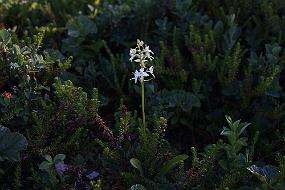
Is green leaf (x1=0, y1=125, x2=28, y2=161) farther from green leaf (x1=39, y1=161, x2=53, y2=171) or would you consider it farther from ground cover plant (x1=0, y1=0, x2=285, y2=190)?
green leaf (x1=39, y1=161, x2=53, y2=171)

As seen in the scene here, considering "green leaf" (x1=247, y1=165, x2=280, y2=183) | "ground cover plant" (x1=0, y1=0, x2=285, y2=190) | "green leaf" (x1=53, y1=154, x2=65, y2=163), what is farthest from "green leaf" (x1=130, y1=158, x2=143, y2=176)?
"green leaf" (x1=247, y1=165, x2=280, y2=183)

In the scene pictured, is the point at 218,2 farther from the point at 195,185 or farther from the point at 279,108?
the point at 195,185

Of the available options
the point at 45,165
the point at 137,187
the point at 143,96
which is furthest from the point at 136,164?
the point at 45,165

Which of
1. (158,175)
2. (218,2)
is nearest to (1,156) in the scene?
(158,175)

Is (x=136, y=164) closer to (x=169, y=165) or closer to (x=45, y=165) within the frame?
(x=169, y=165)

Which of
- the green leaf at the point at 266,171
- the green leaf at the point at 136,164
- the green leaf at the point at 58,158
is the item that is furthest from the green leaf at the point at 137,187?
the green leaf at the point at 266,171

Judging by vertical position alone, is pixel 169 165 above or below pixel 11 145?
below

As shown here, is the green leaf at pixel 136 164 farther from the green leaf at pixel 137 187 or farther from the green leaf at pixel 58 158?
the green leaf at pixel 58 158
